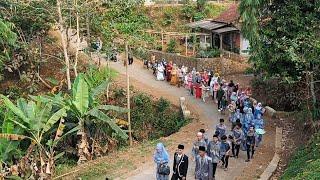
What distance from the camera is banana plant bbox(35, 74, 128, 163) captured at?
16578mm

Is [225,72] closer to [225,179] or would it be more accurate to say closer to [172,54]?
[172,54]

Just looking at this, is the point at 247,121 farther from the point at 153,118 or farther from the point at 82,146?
the point at 153,118

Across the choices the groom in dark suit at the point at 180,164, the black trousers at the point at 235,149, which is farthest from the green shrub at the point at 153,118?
the groom in dark suit at the point at 180,164

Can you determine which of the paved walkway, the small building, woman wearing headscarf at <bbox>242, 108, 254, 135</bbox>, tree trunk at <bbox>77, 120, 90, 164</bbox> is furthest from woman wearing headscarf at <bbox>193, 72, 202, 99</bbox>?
woman wearing headscarf at <bbox>242, 108, 254, 135</bbox>

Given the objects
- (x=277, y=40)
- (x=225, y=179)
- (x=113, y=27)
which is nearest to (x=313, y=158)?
(x=225, y=179)

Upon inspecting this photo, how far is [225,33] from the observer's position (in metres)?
32.9

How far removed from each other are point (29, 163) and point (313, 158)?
8461 millimetres

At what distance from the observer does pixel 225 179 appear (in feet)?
44.3

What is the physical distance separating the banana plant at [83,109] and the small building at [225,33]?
15165mm

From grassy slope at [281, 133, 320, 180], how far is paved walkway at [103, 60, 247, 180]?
70.3 inches

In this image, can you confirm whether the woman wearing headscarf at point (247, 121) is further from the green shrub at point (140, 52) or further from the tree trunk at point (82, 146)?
the green shrub at point (140, 52)

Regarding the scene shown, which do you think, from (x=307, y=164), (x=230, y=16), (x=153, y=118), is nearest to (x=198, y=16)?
(x=230, y=16)

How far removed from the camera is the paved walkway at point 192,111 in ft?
46.3

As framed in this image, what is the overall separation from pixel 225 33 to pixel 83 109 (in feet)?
59.2
